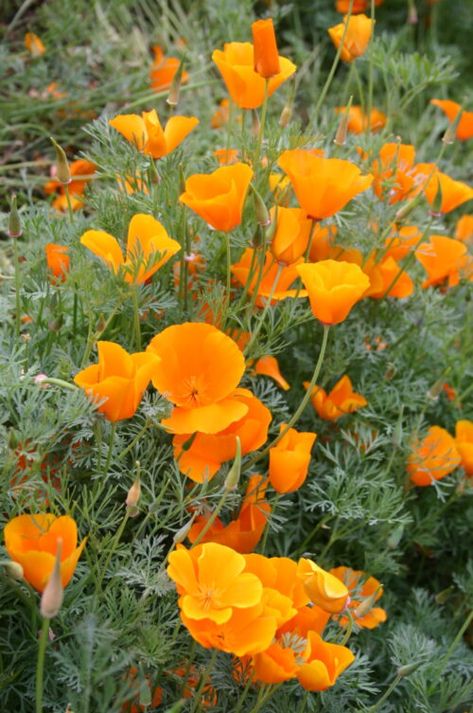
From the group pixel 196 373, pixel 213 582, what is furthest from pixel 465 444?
pixel 213 582

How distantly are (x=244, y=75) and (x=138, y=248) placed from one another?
361 millimetres

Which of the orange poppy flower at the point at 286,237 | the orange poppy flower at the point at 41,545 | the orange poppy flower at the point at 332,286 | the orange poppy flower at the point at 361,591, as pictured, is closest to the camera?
the orange poppy flower at the point at 41,545

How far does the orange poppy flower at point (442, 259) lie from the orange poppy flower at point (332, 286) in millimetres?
463

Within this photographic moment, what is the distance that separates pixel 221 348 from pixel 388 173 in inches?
21.2

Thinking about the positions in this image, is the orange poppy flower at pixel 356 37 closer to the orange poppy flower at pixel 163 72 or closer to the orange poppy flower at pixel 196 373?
the orange poppy flower at pixel 196 373

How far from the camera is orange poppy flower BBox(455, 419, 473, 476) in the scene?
1410mm

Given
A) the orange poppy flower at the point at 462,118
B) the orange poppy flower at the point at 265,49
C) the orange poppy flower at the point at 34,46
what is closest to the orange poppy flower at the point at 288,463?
the orange poppy flower at the point at 265,49

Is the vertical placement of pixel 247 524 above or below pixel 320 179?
below

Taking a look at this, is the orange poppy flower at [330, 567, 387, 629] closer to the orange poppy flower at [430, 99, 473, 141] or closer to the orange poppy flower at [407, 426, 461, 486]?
the orange poppy flower at [407, 426, 461, 486]

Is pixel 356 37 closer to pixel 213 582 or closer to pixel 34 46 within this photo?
pixel 213 582

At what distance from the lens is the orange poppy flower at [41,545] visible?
0.92 meters

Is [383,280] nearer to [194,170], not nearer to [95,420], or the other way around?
[194,170]

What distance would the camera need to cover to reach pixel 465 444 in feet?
4.63

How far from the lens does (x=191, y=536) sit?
1143 mm
